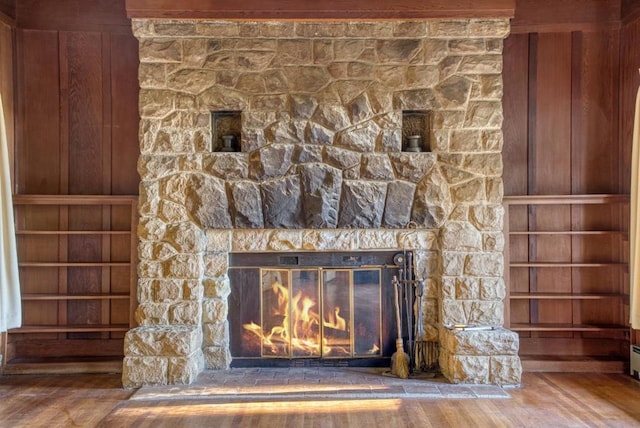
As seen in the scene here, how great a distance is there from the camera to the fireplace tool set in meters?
4.45

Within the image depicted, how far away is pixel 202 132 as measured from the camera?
434 centimetres

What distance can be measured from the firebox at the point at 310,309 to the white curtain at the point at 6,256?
65.8 inches

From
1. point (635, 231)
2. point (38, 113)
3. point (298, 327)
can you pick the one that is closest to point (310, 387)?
point (298, 327)

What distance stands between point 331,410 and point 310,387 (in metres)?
0.45

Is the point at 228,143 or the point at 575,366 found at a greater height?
the point at 228,143

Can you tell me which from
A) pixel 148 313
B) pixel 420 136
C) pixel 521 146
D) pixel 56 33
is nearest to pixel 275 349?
pixel 148 313

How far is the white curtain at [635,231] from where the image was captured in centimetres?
414

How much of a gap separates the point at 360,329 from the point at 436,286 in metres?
0.72

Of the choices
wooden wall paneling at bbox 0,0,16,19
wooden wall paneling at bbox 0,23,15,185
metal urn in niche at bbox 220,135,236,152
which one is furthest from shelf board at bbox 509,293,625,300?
wooden wall paneling at bbox 0,0,16,19

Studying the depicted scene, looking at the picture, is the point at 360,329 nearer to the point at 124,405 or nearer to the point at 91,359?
the point at 124,405

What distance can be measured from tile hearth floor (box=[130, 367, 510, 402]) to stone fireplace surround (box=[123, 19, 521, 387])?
0.36 m

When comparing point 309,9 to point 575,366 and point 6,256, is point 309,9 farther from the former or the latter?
point 575,366

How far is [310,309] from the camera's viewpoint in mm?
4586

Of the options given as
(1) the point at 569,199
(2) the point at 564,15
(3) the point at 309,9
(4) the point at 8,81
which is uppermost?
(2) the point at 564,15
